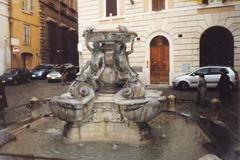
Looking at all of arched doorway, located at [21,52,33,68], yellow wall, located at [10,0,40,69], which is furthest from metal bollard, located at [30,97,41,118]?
arched doorway, located at [21,52,33,68]

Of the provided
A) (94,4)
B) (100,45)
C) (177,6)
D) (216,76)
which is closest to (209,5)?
(177,6)

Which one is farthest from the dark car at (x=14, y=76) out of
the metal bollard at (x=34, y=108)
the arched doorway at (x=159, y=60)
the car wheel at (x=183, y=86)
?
the metal bollard at (x=34, y=108)

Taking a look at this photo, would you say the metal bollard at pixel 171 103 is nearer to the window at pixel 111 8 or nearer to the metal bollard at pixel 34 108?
the metal bollard at pixel 34 108

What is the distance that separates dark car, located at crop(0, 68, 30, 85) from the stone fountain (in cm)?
1748

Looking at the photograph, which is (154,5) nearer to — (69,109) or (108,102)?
(108,102)

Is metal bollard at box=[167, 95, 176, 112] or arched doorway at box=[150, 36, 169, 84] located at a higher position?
arched doorway at box=[150, 36, 169, 84]

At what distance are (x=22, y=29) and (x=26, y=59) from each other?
2633 mm

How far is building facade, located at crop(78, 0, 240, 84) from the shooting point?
19.5 metres

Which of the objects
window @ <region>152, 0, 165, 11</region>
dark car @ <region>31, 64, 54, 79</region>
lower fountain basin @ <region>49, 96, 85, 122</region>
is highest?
window @ <region>152, 0, 165, 11</region>

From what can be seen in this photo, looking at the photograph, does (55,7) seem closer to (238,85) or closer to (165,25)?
(165,25)

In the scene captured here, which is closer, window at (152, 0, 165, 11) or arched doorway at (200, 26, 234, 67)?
arched doorway at (200, 26, 234, 67)

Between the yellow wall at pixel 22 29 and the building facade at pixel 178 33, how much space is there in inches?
361

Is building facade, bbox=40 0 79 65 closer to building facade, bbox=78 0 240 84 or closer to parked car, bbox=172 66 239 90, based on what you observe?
building facade, bbox=78 0 240 84

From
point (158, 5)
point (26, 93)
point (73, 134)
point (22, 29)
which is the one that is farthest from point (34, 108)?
point (22, 29)
